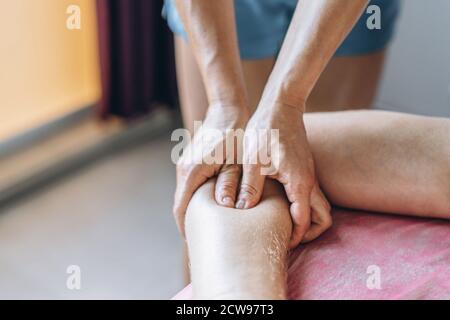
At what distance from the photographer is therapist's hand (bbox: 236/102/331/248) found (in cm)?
109

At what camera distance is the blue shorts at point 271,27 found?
60.9 inches

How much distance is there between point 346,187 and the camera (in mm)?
1144

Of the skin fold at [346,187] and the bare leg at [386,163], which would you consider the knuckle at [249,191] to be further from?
the bare leg at [386,163]

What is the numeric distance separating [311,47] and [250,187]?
11.3 inches

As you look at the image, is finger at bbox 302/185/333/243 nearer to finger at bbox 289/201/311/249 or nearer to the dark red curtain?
finger at bbox 289/201/311/249

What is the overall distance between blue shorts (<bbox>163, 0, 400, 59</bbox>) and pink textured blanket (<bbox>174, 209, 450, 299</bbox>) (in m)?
0.56

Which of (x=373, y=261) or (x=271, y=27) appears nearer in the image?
(x=373, y=261)

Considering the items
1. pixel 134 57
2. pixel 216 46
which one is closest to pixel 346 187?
pixel 216 46

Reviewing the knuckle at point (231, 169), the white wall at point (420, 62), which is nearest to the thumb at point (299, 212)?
the knuckle at point (231, 169)

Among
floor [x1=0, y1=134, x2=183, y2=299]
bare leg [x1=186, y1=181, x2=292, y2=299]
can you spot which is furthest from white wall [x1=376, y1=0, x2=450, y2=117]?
bare leg [x1=186, y1=181, x2=292, y2=299]

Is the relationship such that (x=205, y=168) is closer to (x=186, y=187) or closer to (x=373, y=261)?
(x=186, y=187)

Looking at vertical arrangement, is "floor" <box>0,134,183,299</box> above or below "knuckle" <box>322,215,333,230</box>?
below
